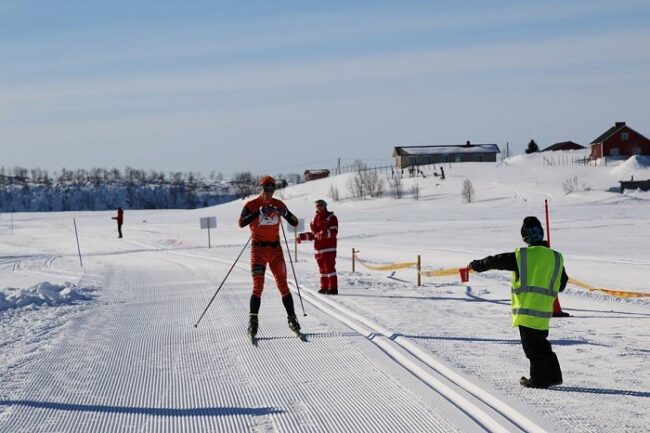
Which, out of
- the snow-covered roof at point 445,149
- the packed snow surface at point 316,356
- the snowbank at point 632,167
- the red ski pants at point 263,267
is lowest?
the packed snow surface at point 316,356

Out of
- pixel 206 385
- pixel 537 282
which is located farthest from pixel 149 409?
pixel 537 282

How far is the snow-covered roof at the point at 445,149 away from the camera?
412 feet

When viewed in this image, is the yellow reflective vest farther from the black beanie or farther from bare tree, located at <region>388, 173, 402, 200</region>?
bare tree, located at <region>388, 173, 402, 200</region>

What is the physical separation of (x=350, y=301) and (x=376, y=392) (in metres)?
6.97

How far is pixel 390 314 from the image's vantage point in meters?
12.0

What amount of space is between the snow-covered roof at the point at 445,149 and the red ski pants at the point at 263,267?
11547 centimetres

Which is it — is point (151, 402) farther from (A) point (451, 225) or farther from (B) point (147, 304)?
(A) point (451, 225)

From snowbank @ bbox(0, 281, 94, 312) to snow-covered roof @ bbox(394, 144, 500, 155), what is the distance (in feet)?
363

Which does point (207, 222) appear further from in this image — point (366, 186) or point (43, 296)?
point (366, 186)

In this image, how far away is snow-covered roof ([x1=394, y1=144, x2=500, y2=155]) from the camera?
125688mm

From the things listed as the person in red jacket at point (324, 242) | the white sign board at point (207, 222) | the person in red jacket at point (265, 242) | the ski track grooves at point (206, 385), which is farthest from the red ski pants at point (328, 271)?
the white sign board at point (207, 222)

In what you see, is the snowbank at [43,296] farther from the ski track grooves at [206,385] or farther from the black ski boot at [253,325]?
the black ski boot at [253,325]

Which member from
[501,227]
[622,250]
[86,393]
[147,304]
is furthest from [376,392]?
[501,227]

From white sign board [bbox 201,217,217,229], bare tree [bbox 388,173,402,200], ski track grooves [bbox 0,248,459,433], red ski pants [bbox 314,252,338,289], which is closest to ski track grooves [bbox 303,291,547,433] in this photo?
ski track grooves [bbox 0,248,459,433]
